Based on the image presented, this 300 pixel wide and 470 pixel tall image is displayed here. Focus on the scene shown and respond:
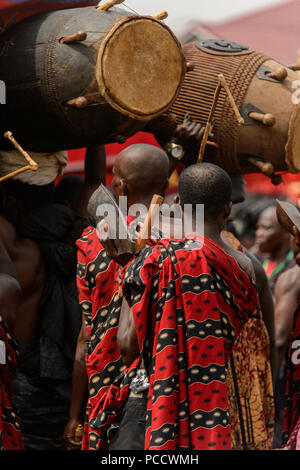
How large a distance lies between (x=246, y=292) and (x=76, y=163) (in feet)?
15.7

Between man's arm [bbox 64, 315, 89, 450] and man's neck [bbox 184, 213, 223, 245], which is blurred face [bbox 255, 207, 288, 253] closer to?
man's arm [bbox 64, 315, 89, 450]

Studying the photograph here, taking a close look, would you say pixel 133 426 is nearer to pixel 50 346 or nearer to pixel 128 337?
pixel 128 337

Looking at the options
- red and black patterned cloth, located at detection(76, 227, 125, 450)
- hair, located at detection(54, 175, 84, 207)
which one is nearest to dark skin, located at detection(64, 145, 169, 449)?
red and black patterned cloth, located at detection(76, 227, 125, 450)

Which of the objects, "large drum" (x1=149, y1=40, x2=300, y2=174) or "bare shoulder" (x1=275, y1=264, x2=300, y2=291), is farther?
"bare shoulder" (x1=275, y1=264, x2=300, y2=291)

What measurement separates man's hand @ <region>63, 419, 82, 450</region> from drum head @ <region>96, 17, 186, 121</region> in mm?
1548

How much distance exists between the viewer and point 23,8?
394 cm

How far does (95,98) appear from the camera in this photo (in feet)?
12.2

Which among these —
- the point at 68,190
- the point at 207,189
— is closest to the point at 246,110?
the point at 207,189

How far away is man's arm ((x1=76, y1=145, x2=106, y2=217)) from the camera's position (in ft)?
15.6

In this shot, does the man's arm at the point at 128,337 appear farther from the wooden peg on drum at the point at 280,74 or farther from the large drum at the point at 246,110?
the wooden peg on drum at the point at 280,74

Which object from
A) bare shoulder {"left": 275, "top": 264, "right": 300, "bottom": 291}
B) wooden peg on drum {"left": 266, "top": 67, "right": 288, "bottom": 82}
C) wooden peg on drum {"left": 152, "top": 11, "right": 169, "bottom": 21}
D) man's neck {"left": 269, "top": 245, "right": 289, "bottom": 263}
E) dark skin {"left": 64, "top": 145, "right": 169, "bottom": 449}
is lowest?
bare shoulder {"left": 275, "top": 264, "right": 300, "bottom": 291}

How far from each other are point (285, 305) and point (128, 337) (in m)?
2.43
